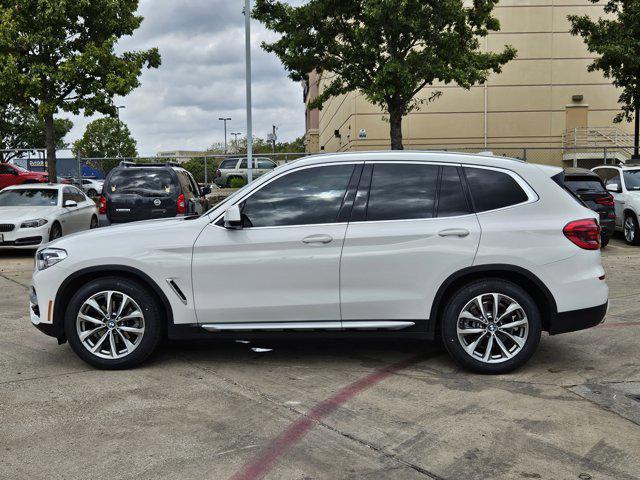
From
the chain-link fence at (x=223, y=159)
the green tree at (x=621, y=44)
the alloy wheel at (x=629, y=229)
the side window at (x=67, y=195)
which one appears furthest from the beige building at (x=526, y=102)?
the side window at (x=67, y=195)

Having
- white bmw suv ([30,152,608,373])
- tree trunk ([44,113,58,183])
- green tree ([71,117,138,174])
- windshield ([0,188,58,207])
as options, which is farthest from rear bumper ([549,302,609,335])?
green tree ([71,117,138,174])

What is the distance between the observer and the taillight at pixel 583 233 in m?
5.23

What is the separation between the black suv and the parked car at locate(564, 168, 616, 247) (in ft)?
25.8

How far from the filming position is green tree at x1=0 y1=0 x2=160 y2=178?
18.6 m

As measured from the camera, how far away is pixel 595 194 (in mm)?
13781

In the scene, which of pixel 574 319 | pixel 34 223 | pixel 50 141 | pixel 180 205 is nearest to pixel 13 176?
pixel 50 141

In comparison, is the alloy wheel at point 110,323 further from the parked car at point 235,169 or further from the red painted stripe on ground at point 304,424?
the parked car at point 235,169

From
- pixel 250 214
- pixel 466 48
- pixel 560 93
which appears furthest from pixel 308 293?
pixel 560 93

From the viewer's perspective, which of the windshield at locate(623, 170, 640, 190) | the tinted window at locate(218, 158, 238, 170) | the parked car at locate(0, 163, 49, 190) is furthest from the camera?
the parked car at locate(0, 163, 49, 190)

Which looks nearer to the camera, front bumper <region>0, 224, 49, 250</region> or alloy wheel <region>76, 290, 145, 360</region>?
alloy wheel <region>76, 290, 145, 360</region>

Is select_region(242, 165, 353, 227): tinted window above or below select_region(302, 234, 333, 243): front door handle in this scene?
above

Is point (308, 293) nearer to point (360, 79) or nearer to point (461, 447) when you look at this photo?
point (461, 447)

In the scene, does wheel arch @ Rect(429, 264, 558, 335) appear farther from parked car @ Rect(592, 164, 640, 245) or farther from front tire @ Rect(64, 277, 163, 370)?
parked car @ Rect(592, 164, 640, 245)

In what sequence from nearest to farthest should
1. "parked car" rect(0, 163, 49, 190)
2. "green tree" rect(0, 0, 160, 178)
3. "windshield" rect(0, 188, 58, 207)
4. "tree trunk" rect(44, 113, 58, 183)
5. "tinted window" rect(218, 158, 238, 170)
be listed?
"windshield" rect(0, 188, 58, 207)
"green tree" rect(0, 0, 160, 178)
"tree trunk" rect(44, 113, 58, 183)
"tinted window" rect(218, 158, 238, 170)
"parked car" rect(0, 163, 49, 190)
